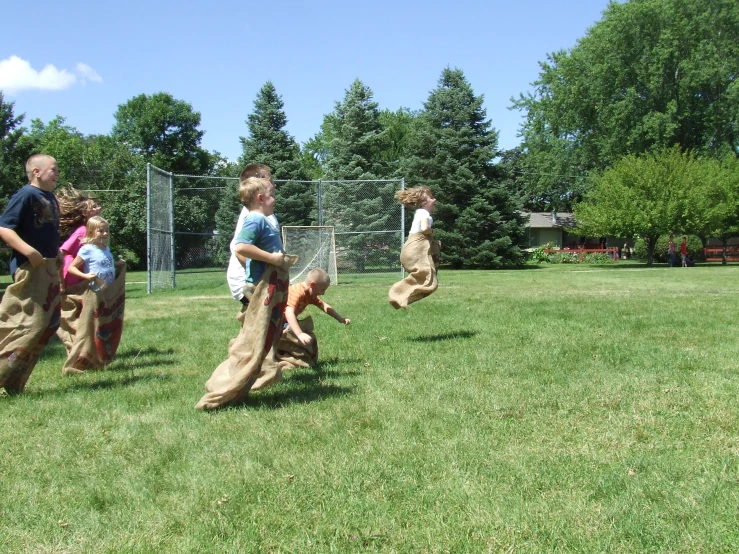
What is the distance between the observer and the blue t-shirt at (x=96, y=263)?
279 inches

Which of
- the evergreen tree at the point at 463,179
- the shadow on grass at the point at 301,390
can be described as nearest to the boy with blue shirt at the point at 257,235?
the shadow on grass at the point at 301,390

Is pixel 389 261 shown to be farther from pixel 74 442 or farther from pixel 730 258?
pixel 730 258

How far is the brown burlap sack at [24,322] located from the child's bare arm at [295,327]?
2069mm

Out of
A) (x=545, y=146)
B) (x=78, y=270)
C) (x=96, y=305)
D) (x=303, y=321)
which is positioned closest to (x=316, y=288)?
(x=303, y=321)

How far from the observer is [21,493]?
3.68m

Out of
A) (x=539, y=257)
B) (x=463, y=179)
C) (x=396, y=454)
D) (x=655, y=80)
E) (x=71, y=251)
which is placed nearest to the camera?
(x=396, y=454)

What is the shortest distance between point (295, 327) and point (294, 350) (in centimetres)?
46

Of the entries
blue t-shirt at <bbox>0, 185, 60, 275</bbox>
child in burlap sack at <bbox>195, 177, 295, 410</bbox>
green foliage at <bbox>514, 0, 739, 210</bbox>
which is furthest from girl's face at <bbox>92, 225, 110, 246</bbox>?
green foliage at <bbox>514, 0, 739, 210</bbox>

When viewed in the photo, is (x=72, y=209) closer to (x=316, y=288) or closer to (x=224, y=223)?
(x=316, y=288)

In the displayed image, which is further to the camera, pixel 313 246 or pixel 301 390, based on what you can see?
pixel 313 246

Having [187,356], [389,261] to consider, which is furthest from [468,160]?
[187,356]

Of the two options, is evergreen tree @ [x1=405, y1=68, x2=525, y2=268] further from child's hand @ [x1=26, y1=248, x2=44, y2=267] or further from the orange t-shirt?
child's hand @ [x1=26, y1=248, x2=44, y2=267]

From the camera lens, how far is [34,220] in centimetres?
591

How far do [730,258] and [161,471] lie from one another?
51.6m
